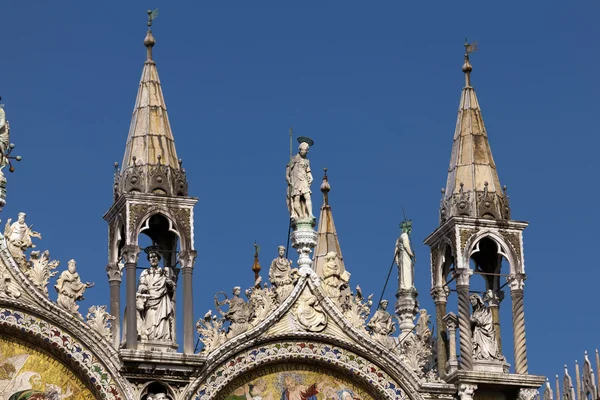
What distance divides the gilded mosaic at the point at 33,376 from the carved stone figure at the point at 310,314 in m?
3.18

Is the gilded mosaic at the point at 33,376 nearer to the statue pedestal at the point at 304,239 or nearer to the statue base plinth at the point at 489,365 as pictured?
the statue pedestal at the point at 304,239

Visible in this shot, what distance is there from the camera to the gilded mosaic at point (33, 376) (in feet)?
80.1

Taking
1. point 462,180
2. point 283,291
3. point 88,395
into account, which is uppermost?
point 462,180

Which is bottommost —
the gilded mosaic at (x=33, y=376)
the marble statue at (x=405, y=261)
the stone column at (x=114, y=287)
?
the gilded mosaic at (x=33, y=376)

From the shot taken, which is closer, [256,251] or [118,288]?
[118,288]

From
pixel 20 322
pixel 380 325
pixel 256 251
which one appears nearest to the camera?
pixel 20 322

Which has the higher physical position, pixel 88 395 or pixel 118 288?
pixel 118 288

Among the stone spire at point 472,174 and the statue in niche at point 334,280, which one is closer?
the statue in niche at point 334,280

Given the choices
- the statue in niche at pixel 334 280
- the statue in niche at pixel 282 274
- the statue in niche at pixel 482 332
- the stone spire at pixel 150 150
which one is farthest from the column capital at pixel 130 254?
the statue in niche at pixel 482 332

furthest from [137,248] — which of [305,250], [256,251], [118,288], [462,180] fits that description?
[256,251]

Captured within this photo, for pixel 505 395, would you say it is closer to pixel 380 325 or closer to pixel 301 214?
pixel 380 325

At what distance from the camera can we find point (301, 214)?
26797mm

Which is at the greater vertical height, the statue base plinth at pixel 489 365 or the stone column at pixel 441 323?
the stone column at pixel 441 323

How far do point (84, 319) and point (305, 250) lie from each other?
350 cm
